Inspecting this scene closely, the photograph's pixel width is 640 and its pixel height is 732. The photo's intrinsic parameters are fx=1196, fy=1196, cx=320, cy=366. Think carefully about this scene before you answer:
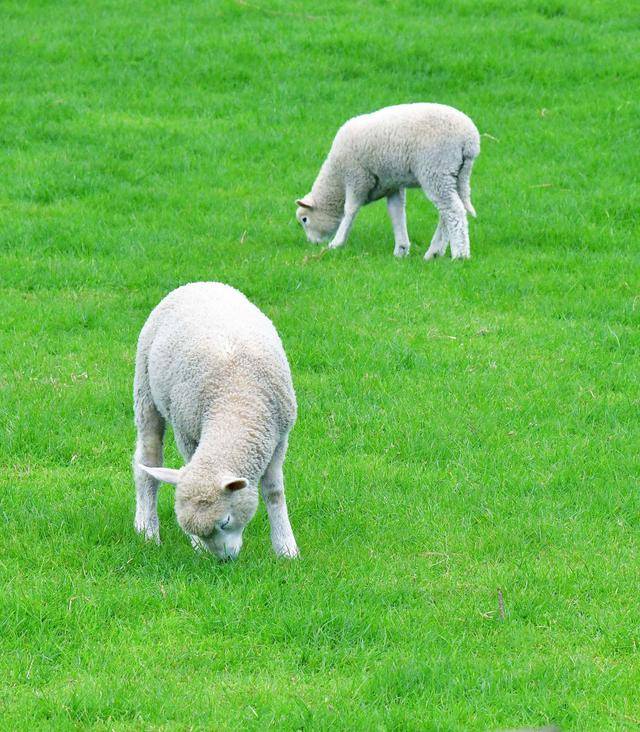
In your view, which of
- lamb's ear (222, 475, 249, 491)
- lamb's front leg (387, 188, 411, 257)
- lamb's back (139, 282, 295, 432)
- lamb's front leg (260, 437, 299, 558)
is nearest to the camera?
lamb's ear (222, 475, 249, 491)

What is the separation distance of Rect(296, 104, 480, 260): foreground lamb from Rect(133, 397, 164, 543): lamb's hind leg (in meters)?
5.24

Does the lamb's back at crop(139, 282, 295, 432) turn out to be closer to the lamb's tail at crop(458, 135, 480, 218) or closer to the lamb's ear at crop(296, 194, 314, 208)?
the lamb's tail at crop(458, 135, 480, 218)

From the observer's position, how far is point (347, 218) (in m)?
11.5

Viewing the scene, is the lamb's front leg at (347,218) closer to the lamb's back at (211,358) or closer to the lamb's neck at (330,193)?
the lamb's neck at (330,193)

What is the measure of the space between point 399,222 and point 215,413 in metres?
6.13

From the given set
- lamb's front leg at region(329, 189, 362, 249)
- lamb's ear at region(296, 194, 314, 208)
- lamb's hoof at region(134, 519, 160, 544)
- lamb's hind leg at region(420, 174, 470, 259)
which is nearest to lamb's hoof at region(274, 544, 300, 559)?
lamb's hoof at region(134, 519, 160, 544)

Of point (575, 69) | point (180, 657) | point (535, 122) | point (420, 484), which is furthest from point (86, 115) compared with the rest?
point (180, 657)

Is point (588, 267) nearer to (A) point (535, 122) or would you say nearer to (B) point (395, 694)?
(A) point (535, 122)

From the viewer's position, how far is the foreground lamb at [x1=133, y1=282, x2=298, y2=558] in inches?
202

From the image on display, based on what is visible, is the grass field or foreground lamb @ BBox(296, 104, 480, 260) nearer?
the grass field

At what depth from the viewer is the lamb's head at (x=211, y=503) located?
5.04 meters

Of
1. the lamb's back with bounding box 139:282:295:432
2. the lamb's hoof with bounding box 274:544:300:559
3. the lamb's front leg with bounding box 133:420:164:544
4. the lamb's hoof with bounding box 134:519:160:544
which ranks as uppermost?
the lamb's back with bounding box 139:282:295:432

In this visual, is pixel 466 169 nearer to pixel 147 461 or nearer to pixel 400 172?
pixel 400 172

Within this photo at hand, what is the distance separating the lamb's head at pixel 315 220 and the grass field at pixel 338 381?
24cm
